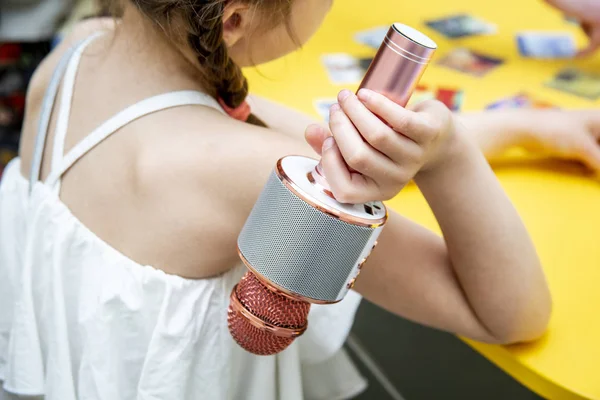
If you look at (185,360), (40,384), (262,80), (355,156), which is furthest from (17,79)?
(355,156)

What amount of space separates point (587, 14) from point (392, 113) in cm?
84

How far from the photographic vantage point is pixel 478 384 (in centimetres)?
153

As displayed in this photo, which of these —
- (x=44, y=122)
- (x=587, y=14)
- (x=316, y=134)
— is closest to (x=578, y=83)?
(x=587, y=14)

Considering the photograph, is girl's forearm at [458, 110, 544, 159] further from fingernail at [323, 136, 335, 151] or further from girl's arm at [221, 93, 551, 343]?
fingernail at [323, 136, 335, 151]

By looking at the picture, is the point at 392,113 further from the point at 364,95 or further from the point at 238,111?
the point at 238,111

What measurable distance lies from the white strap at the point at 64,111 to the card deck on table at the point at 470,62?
24.7 inches

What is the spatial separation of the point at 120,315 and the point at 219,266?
0.37ft

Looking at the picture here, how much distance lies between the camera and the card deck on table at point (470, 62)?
3.64 ft

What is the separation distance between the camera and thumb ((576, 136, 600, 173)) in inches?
34.7

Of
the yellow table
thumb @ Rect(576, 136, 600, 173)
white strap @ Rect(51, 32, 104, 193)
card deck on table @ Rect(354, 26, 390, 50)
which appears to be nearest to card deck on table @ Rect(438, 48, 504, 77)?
the yellow table

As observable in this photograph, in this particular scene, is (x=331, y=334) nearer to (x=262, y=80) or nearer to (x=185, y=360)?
(x=185, y=360)

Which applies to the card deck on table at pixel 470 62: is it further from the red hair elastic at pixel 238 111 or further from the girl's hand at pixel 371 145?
the girl's hand at pixel 371 145

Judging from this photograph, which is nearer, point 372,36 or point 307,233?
point 307,233

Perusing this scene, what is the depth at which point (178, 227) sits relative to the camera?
2.08ft
